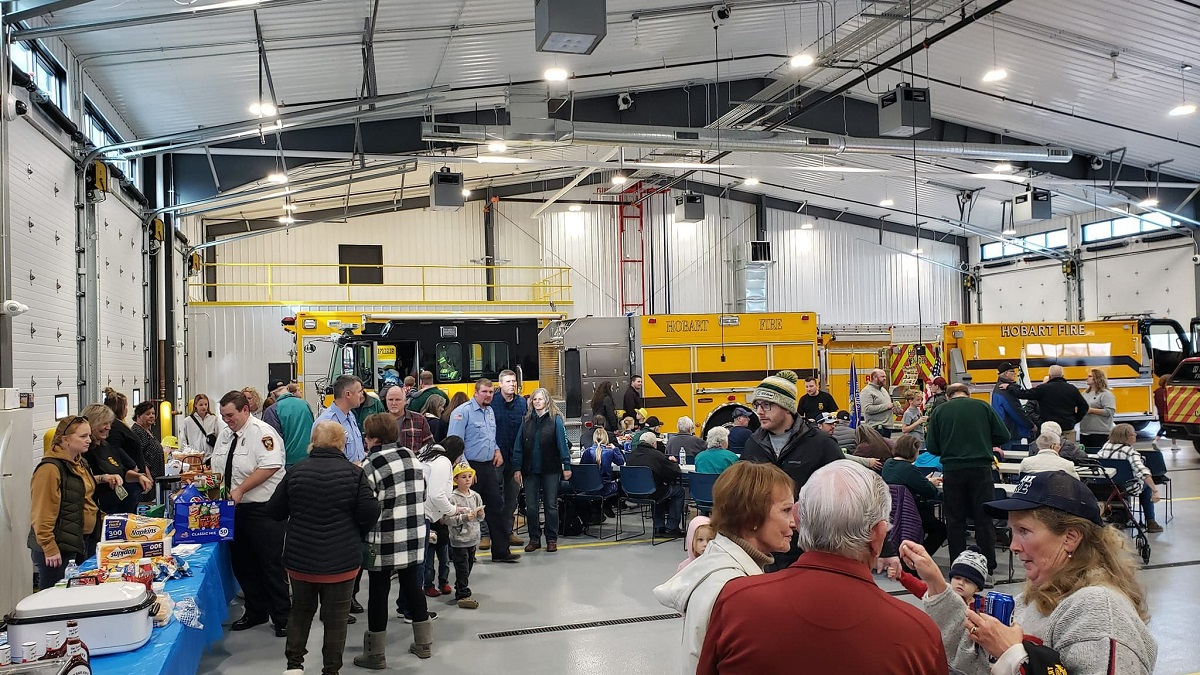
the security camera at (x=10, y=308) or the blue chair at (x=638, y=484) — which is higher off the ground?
the security camera at (x=10, y=308)

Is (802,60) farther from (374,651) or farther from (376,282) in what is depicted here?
(376,282)

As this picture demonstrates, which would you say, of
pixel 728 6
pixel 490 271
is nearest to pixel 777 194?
pixel 490 271

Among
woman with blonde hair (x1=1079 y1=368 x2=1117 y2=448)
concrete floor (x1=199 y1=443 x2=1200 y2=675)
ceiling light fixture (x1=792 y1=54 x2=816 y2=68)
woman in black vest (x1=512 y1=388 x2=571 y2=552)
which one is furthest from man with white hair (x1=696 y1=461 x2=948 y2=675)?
woman with blonde hair (x1=1079 y1=368 x2=1117 y2=448)

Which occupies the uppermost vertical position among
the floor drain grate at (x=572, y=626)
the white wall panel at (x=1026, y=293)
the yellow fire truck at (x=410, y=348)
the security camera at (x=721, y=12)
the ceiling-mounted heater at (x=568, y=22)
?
the security camera at (x=721, y=12)

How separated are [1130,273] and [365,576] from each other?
75.5 feet

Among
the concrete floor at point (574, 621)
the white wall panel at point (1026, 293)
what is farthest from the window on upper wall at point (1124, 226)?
the concrete floor at point (574, 621)

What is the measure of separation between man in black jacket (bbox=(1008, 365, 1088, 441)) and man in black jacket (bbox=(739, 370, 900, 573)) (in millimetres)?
7594

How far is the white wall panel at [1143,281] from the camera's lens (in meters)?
21.9

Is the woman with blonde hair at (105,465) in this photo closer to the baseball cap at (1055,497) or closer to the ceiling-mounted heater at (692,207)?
the baseball cap at (1055,497)

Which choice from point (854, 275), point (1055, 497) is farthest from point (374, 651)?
point (854, 275)

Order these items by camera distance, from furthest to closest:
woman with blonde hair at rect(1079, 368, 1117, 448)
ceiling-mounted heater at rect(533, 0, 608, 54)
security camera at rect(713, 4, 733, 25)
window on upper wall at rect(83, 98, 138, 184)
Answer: security camera at rect(713, 4, 733, 25) → woman with blonde hair at rect(1079, 368, 1117, 448) → window on upper wall at rect(83, 98, 138, 184) → ceiling-mounted heater at rect(533, 0, 608, 54)

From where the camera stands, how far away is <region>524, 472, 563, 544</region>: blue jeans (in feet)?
30.2

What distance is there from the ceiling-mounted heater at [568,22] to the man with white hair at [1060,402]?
7.59 m

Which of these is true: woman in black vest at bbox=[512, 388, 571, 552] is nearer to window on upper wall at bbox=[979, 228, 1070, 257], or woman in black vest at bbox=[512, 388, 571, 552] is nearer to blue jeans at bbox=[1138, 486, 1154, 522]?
blue jeans at bbox=[1138, 486, 1154, 522]
